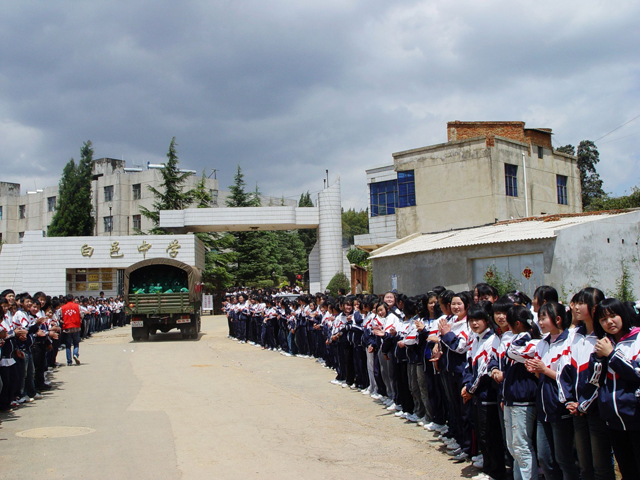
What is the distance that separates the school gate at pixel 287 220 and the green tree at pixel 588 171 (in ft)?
78.2

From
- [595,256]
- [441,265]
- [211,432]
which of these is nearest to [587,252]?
[595,256]

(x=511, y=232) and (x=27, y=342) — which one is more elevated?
(x=511, y=232)

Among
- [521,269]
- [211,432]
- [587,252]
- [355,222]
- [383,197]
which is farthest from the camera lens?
[355,222]

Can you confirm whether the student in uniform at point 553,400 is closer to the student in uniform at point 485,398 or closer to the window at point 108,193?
the student in uniform at point 485,398

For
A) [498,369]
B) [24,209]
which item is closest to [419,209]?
[498,369]

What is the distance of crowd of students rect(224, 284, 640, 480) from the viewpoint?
13.8 feet

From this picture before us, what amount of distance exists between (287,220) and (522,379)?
34.3 m

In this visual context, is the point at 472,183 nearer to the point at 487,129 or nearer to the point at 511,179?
the point at 511,179

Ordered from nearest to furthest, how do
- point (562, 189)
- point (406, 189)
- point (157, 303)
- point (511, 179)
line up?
1. point (157, 303)
2. point (511, 179)
3. point (406, 189)
4. point (562, 189)

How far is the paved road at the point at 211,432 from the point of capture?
6094mm

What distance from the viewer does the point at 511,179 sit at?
29.2m

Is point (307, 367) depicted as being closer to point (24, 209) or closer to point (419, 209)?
point (419, 209)

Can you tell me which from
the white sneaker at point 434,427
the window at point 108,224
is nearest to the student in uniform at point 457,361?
the white sneaker at point 434,427

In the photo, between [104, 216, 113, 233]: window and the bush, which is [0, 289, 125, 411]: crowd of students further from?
[104, 216, 113, 233]: window
